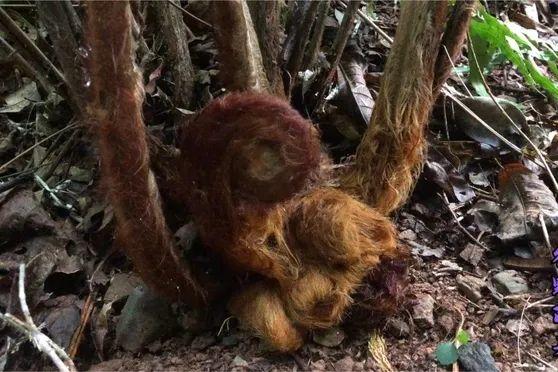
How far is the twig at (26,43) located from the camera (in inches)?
46.4

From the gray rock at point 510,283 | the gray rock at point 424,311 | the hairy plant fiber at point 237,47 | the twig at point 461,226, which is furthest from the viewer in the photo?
the twig at point 461,226

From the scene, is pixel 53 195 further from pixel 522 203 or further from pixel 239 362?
pixel 522 203

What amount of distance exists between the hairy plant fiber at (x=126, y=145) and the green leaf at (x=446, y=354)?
438 millimetres

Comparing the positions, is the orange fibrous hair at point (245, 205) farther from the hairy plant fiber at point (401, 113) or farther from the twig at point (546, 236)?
the twig at point (546, 236)

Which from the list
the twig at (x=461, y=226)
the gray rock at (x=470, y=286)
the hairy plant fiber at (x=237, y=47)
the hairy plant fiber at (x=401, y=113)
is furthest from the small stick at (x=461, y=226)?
the hairy plant fiber at (x=237, y=47)

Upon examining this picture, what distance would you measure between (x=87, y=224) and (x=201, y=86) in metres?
0.37

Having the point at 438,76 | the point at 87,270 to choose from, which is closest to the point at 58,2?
the point at 87,270

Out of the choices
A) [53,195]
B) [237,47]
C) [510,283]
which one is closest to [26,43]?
[53,195]

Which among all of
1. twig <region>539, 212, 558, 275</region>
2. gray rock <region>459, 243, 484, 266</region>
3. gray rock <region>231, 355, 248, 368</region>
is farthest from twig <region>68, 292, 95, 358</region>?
twig <region>539, 212, 558, 275</region>

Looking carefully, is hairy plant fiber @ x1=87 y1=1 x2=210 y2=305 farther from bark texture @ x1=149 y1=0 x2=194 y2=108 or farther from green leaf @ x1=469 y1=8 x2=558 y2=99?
green leaf @ x1=469 y1=8 x2=558 y2=99

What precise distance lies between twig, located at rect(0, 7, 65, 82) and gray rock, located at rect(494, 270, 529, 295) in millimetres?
956

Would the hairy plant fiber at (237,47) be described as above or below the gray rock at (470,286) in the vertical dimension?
above

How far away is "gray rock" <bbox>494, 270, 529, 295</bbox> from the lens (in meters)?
1.20

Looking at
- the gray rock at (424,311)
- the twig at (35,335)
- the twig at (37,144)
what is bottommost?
the gray rock at (424,311)
